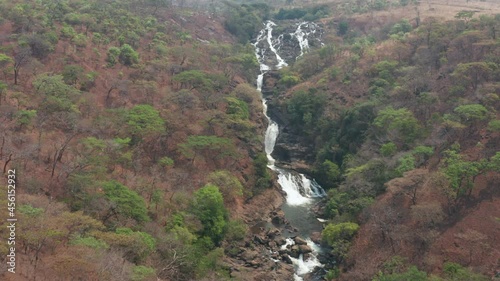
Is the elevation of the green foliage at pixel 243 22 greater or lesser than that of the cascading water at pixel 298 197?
greater

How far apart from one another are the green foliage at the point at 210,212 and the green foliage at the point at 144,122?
7.21 metres

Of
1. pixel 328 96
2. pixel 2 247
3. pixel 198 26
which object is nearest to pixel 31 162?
pixel 2 247

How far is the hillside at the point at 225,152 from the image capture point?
2314 cm

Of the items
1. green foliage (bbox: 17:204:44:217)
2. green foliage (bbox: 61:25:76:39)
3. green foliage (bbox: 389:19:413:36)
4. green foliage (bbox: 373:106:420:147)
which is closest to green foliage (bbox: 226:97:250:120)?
green foliage (bbox: 373:106:420:147)

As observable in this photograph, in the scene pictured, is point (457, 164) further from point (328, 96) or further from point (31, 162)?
point (31, 162)

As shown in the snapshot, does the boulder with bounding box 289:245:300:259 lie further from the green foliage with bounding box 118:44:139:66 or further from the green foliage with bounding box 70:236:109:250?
the green foliage with bounding box 118:44:139:66

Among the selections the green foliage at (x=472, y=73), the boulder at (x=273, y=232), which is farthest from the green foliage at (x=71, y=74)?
the green foliage at (x=472, y=73)

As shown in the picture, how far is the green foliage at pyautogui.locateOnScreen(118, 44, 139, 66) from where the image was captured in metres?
45.7

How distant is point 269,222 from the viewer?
3519 cm

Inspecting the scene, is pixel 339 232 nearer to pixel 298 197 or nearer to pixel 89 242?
pixel 298 197

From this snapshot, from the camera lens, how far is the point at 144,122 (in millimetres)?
34125

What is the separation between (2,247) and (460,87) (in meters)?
36.8

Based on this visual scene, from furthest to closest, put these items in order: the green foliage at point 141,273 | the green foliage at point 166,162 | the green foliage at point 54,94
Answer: the green foliage at point 166,162, the green foliage at point 54,94, the green foliage at point 141,273

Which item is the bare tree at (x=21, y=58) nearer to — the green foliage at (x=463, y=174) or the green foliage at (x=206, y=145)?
the green foliage at (x=206, y=145)
